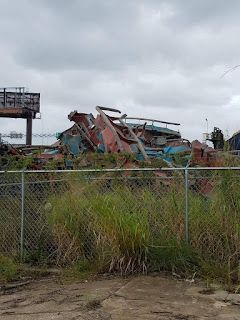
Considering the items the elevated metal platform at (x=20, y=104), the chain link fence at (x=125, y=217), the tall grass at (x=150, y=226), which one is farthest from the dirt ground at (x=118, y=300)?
the elevated metal platform at (x=20, y=104)

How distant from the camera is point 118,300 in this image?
4.02 m

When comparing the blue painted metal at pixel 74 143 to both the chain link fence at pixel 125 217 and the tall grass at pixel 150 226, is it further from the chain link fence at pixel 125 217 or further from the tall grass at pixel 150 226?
the tall grass at pixel 150 226

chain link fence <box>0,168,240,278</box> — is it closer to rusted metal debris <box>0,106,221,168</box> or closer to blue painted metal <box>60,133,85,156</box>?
rusted metal debris <box>0,106,221,168</box>

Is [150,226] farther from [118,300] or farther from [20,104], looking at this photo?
[20,104]

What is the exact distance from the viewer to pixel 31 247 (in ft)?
19.0

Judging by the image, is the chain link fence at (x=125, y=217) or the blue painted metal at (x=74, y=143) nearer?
the chain link fence at (x=125, y=217)

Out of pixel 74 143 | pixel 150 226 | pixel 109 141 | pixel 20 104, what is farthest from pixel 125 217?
pixel 20 104

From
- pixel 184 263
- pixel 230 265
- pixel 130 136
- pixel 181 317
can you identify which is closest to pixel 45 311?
pixel 181 317

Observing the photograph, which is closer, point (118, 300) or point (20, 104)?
point (118, 300)

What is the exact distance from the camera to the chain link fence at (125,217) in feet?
15.8

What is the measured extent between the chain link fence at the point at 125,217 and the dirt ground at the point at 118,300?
436 millimetres

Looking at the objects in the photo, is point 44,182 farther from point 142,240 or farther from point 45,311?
point 45,311

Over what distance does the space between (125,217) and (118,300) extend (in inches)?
46.0

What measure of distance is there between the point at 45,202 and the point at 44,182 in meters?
0.30
